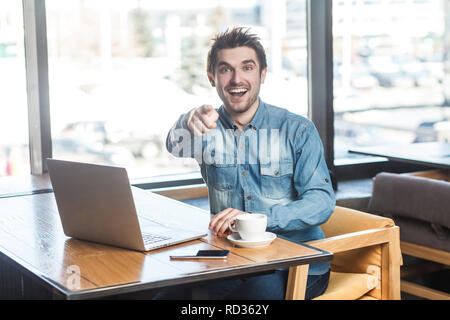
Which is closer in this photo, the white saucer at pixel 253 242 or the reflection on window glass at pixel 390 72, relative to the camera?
the white saucer at pixel 253 242

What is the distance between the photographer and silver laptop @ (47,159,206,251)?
5.85 feet

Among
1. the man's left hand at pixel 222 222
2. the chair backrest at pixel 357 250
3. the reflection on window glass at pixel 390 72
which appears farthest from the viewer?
the reflection on window glass at pixel 390 72

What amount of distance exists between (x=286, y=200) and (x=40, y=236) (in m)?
0.86

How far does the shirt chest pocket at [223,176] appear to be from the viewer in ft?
7.95

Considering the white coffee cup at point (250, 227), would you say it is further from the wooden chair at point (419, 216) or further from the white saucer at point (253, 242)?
the wooden chair at point (419, 216)

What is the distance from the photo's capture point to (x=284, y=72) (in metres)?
4.08

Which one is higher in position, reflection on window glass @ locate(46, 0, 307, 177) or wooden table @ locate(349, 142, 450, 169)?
reflection on window glass @ locate(46, 0, 307, 177)

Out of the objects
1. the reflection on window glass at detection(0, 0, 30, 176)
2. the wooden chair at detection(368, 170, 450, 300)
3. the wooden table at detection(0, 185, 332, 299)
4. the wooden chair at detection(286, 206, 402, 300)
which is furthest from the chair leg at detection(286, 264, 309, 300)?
the reflection on window glass at detection(0, 0, 30, 176)

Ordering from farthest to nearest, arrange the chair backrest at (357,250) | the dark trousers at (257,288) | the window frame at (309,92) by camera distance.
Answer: the window frame at (309,92), the chair backrest at (357,250), the dark trousers at (257,288)

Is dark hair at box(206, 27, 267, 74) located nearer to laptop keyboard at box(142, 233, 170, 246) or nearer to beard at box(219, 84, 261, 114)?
beard at box(219, 84, 261, 114)

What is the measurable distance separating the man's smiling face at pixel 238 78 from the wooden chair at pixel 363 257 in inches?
21.7

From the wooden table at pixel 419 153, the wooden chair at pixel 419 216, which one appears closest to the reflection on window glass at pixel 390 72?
the wooden table at pixel 419 153
